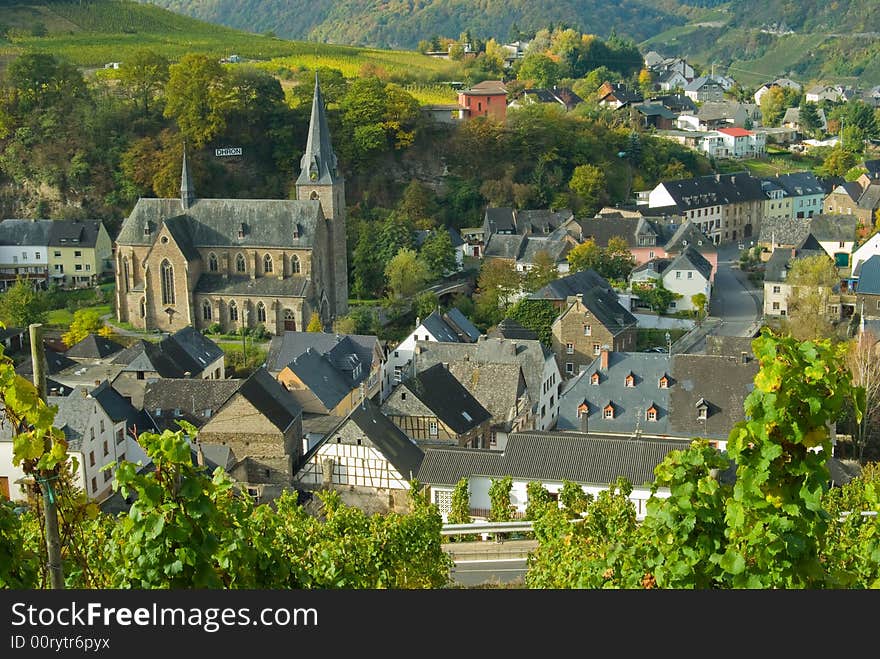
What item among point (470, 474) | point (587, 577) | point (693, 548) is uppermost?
point (693, 548)

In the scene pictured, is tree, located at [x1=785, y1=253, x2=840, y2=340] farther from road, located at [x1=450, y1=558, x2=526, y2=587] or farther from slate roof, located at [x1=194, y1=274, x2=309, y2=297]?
road, located at [x1=450, y1=558, x2=526, y2=587]

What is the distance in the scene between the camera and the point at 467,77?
288 feet

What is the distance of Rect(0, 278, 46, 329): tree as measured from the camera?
45.6m

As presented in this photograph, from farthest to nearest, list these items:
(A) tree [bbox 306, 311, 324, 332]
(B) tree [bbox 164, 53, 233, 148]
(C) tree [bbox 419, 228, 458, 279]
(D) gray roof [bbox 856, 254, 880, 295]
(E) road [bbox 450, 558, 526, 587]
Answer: (B) tree [bbox 164, 53, 233, 148], (C) tree [bbox 419, 228, 458, 279], (D) gray roof [bbox 856, 254, 880, 295], (A) tree [bbox 306, 311, 324, 332], (E) road [bbox 450, 558, 526, 587]

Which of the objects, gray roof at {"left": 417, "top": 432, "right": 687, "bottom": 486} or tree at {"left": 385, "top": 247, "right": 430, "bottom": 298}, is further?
tree at {"left": 385, "top": 247, "right": 430, "bottom": 298}

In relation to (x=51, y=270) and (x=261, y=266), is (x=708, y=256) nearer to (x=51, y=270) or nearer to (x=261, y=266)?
(x=261, y=266)

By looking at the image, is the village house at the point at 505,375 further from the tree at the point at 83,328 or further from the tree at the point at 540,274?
the tree at the point at 83,328

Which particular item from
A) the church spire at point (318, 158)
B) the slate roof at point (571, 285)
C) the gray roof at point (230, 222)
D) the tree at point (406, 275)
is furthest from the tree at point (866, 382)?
the church spire at point (318, 158)

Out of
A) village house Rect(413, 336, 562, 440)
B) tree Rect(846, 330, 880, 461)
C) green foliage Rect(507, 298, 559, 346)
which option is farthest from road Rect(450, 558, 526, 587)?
green foliage Rect(507, 298, 559, 346)

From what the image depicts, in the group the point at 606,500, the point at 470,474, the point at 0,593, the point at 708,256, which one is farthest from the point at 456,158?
the point at 0,593

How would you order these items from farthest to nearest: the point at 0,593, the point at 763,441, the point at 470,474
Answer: the point at 470,474 < the point at 763,441 < the point at 0,593

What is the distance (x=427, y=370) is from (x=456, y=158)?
33.9 meters

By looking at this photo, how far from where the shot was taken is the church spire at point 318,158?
1965 inches

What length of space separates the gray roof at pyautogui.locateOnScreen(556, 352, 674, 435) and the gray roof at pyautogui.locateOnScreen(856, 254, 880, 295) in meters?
16.9
